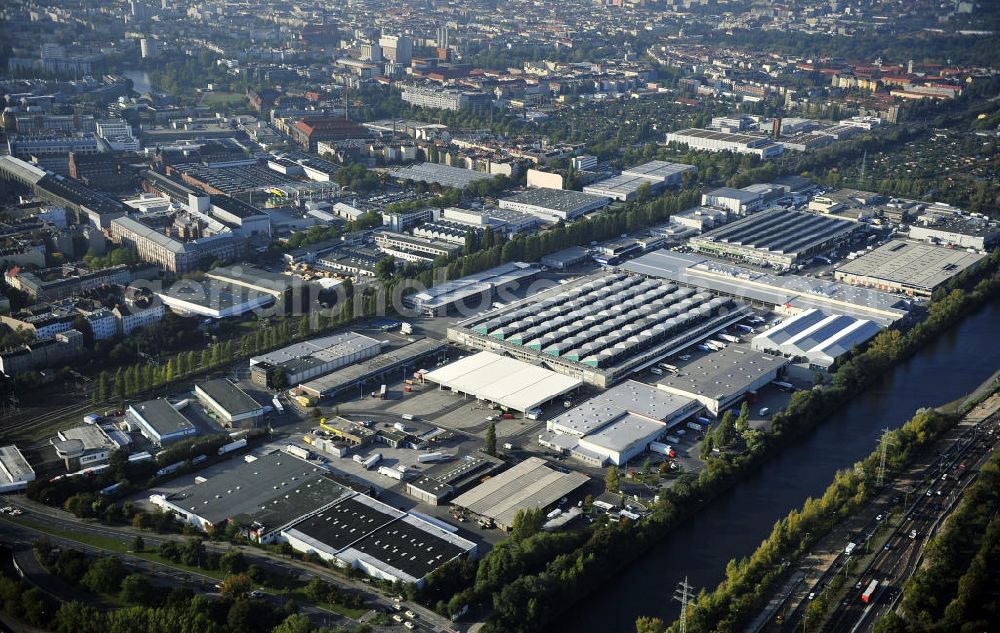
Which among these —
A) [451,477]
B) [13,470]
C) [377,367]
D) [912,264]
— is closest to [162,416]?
[13,470]

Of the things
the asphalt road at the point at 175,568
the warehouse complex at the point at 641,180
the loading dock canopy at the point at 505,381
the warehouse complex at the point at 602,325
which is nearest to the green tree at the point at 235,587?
the asphalt road at the point at 175,568

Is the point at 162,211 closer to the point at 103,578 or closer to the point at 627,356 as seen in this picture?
the point at 627,356

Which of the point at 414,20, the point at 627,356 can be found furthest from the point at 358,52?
the point at 627,356

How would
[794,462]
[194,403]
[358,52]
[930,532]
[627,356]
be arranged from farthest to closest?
[358,52]
[627,356]
[194,403]
[794,462]
[930,532]

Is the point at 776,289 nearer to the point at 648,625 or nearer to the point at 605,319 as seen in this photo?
the point at 605,319

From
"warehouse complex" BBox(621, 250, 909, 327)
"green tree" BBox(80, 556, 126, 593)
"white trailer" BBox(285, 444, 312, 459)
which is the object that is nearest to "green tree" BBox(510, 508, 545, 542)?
"white trailer" BBox(285, 444, 312, 459)

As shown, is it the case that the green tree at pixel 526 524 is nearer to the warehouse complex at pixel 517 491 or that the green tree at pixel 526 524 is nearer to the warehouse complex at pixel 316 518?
the warehouse complex at pixel 517 491
